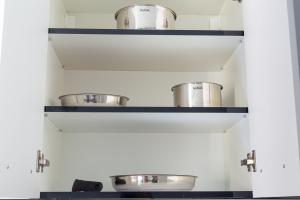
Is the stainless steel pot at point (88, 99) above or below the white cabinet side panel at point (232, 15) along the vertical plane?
below

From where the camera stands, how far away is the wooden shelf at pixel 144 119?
138 cm

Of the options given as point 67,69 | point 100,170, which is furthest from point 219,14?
point 100,170

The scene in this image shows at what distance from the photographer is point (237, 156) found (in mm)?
1526

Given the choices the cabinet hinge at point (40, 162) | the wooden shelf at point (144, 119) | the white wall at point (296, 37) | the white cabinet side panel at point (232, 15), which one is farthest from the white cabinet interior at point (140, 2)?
the white wall at point (296, 37)

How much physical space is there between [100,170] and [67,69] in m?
0.40

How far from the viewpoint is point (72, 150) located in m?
1.70

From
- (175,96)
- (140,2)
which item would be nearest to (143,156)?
(175,96)

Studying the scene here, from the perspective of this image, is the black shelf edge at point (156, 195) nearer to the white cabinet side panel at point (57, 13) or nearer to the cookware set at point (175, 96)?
the cookware set at point (175, 96)

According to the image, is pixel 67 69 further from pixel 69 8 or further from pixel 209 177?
pixel 209 177

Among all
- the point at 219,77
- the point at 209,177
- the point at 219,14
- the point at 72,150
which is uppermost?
the point at 219,14

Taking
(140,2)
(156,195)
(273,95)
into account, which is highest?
(140,2)

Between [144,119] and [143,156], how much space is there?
28cm

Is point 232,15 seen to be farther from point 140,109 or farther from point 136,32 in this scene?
point 140,109

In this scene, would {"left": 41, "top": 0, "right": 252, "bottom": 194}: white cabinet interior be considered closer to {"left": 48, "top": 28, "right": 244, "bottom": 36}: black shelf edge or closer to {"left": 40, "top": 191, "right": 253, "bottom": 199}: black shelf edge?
{"left": 48, "top": 28, "right": 244, "bottom": 36}: black shelf edge
